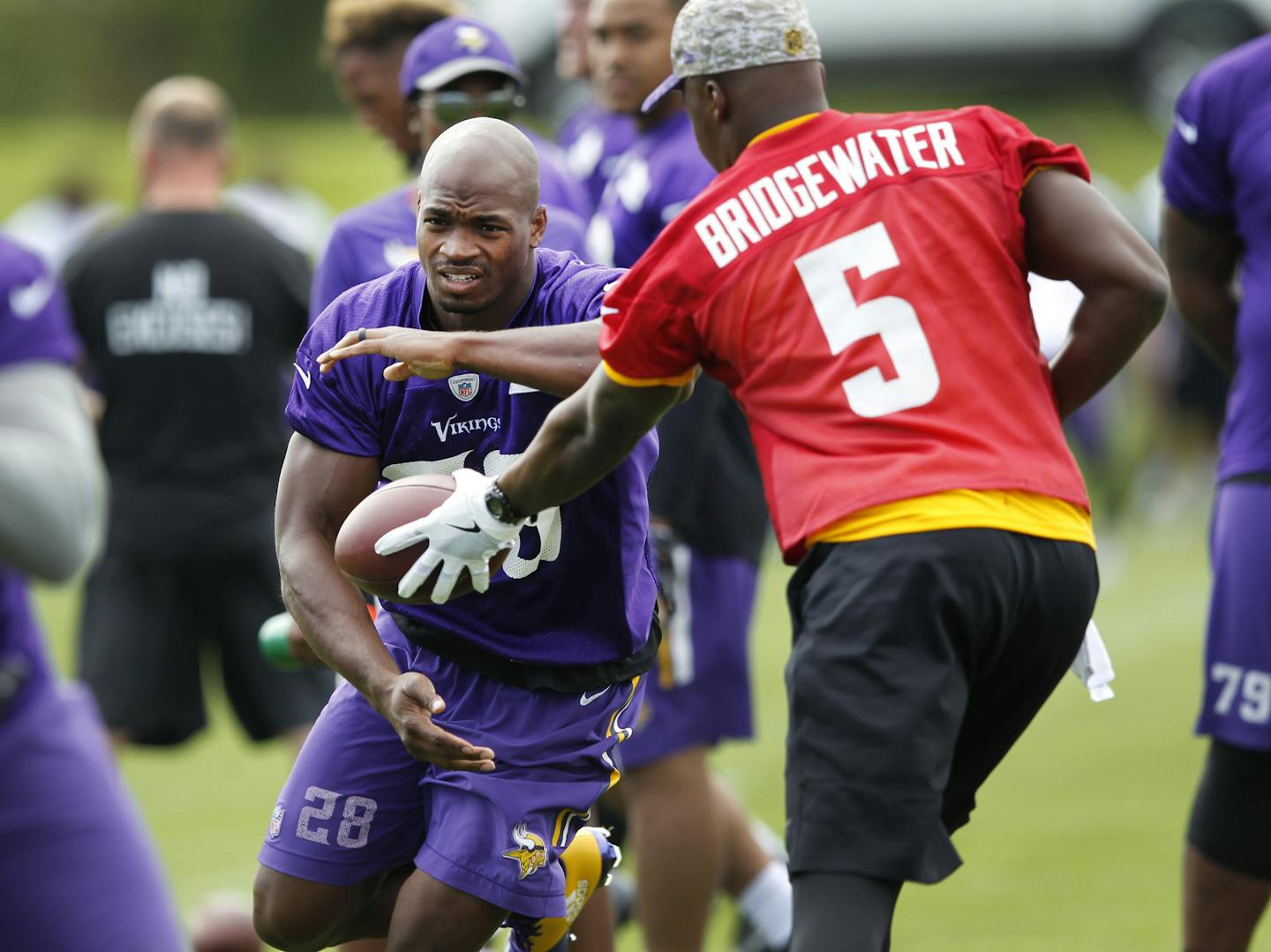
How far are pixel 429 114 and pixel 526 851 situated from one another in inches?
86.6

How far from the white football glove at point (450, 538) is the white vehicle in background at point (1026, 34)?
63.0ft

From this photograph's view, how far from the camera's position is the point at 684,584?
227 inches

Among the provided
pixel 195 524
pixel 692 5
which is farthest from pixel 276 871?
pixel 195 524

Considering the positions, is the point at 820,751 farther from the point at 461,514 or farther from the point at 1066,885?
the point at 1066,885

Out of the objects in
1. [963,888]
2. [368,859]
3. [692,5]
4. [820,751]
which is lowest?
[963,888]

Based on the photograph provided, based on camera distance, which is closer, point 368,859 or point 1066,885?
point 368,859

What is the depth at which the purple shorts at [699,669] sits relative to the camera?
5.63 meters

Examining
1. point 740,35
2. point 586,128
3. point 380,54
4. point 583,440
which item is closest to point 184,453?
point 586,128

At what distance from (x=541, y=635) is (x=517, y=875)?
0.48 metres

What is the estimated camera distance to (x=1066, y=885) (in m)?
6.89

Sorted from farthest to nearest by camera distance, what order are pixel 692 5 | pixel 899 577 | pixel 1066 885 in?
pixel 1066 885 < pixel 692 5 < pixel 899 577

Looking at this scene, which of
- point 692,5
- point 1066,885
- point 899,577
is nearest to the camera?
point 899,577

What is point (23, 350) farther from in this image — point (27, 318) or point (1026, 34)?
point (1026, 34)

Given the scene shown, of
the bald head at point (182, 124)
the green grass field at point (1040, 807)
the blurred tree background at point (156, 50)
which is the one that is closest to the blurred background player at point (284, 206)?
the green grass field at point (1040, 807)
